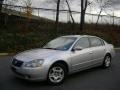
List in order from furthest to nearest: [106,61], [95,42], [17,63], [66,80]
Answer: [106,61] < [95,42] < [66,80] < [17,63]

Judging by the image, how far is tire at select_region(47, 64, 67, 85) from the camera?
721 cm

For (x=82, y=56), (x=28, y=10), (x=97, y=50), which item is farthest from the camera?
(x=28, y=10)

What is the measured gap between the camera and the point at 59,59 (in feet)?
24.2

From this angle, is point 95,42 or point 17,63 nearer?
point 17,63

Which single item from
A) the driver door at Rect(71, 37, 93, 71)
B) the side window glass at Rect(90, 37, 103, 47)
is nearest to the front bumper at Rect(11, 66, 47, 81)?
the driver door at Rect(71, 37, 93, 71)

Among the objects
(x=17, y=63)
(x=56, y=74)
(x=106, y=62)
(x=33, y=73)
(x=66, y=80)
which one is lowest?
(x=66, y=80)

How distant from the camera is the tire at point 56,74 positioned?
7213 mm

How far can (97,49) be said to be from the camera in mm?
9180

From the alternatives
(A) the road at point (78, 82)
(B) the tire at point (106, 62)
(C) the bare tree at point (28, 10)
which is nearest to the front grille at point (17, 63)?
(A) the road at point (78, 82)

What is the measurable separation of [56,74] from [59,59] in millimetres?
477

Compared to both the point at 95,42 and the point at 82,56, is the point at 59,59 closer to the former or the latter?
the point at 82,56

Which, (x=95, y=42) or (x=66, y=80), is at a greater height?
(x=95, y=42)

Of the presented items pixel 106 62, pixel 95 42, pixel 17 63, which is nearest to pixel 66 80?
pixel 17 63

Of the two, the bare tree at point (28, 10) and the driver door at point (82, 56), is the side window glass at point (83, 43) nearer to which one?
the driver door at point (82, 56)
